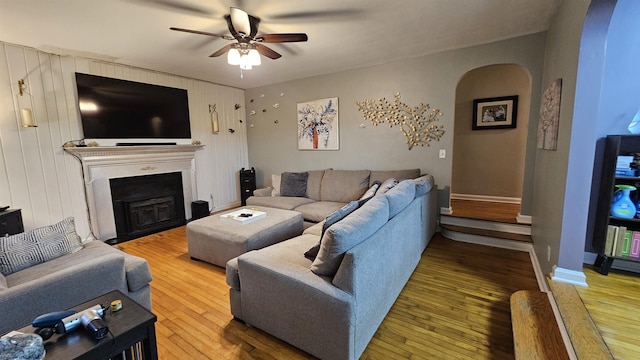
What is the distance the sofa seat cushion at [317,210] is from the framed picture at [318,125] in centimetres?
123

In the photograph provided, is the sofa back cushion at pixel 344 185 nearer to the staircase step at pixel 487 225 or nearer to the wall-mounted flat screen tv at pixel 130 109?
the staircase step at pixel 487 225

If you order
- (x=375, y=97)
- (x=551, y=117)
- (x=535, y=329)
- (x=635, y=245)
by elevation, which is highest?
(x=375, y=97)

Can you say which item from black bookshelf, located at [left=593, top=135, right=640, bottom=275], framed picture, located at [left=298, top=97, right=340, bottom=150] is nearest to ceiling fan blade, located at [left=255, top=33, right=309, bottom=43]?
framed picture, located at [left=298, top=97, right=340, bottom=150]

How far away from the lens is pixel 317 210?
3.81 metres

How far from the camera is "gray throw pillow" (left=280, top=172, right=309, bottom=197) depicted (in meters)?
4.63

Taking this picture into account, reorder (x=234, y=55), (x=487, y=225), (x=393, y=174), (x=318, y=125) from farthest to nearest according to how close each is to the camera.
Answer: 1. (x=318, y=125)
2. (x=393, y=174)
3. (x=487, y=225)
4. (x=234, y=55)

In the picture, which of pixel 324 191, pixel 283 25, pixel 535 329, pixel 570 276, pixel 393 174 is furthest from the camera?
pixel 324 191

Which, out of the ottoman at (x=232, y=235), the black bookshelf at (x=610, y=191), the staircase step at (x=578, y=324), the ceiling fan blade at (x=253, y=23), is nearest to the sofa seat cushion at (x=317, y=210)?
the ottoman at (x=232, y=235)

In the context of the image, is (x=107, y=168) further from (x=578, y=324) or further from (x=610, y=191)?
(x=610, y=191)

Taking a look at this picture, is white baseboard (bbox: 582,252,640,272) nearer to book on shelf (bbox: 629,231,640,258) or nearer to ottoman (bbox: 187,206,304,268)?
book on shelf (bbox: 629,231,640,258)

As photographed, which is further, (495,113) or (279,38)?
(495,113)

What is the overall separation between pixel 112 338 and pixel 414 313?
1.97 meters

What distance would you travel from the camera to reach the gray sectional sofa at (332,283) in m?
1.56

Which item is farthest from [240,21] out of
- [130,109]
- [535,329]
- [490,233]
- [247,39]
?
[490,233]
